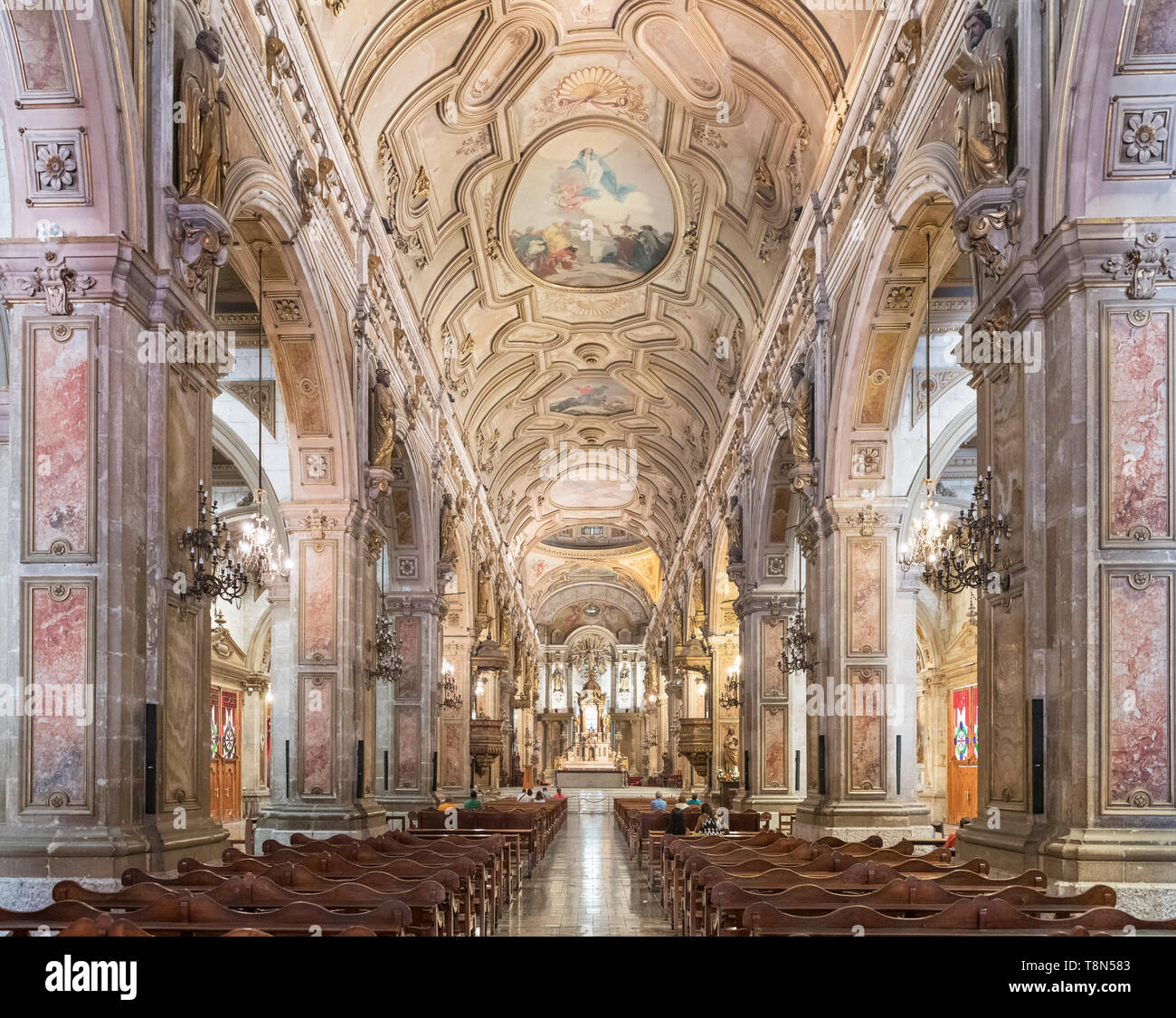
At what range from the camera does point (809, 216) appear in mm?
16875

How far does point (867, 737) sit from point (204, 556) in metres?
9.03

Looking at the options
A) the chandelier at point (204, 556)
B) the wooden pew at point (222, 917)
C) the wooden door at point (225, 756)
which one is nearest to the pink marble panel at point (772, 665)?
the wooden door at point (225, 756)

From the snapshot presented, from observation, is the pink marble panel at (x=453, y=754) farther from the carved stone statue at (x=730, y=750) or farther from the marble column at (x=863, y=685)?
the marble column at (x=863, y=685)

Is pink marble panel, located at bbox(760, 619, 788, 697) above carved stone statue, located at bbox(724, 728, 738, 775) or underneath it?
above

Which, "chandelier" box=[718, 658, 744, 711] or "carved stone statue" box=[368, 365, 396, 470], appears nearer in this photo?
"carved stone statue" box=[368, 365, 396, 470]

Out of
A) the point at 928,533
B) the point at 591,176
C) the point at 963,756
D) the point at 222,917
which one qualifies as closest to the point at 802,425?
the point at 928,533

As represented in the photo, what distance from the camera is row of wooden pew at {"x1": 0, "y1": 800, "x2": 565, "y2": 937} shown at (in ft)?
20.0

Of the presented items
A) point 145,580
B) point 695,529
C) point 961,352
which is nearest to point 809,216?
point 961,352

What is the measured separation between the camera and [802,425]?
16438 millimetres

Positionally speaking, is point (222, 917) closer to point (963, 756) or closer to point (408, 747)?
point (408, 747)

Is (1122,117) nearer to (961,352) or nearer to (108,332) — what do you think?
(961,352)

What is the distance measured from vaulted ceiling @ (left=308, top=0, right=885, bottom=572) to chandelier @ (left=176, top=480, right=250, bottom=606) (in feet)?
22.4

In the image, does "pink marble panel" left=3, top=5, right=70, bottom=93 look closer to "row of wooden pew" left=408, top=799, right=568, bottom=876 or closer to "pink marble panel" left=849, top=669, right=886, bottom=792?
"pink marble panel" left=849, top=669, right=886, bottom=792

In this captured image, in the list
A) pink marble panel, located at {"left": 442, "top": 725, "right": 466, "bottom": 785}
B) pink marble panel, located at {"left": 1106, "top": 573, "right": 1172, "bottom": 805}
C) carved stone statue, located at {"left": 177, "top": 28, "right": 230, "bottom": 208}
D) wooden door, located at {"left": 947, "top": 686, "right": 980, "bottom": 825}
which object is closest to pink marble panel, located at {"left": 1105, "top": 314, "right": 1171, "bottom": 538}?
pink marble panel, located at {"left": 1106, "top": 573, "right": 1172, "bottom": 805}
